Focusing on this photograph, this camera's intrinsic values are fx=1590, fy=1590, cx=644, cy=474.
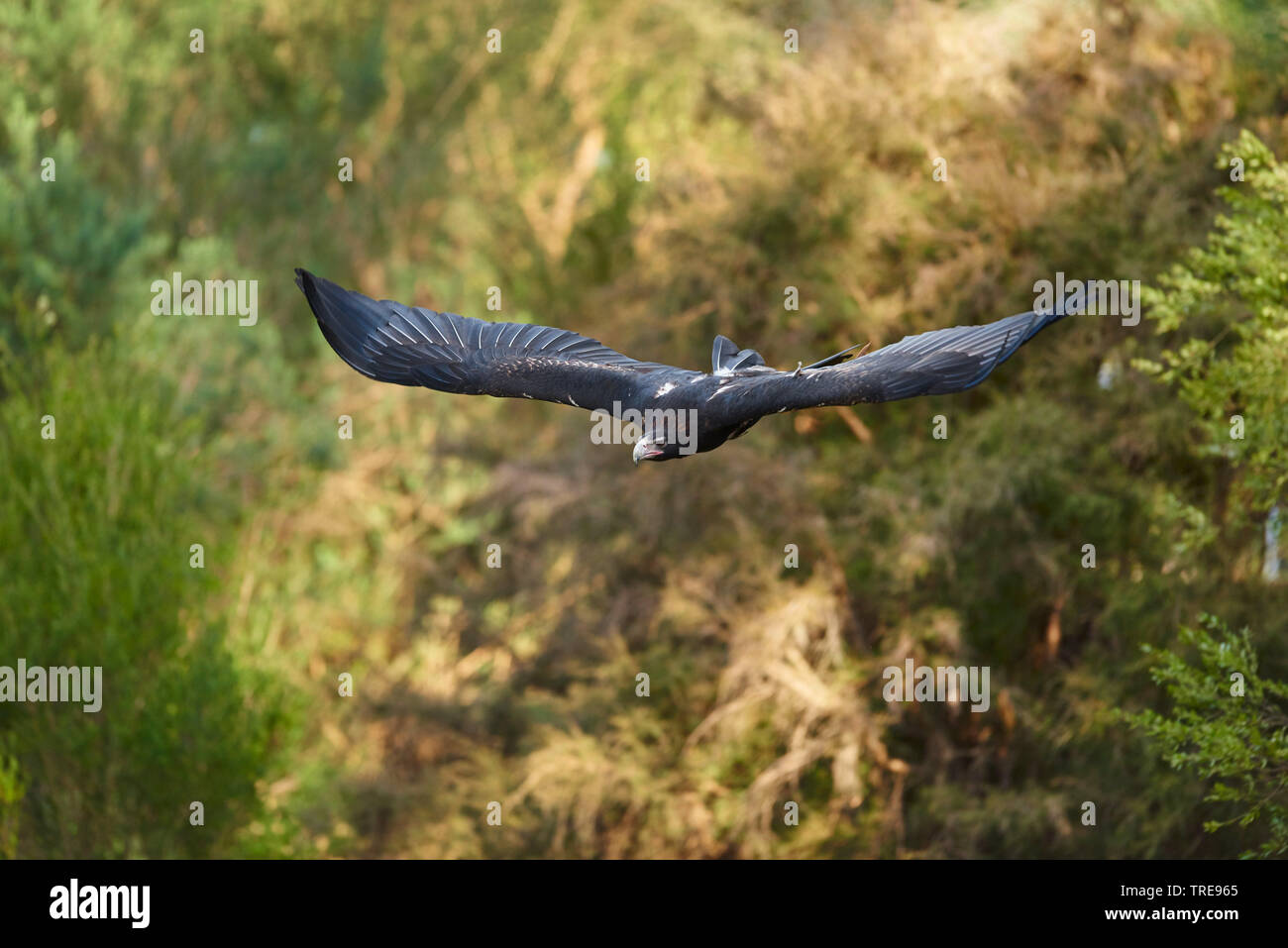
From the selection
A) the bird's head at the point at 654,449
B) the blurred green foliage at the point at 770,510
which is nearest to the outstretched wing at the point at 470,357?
the bird's head at the point at 654,449

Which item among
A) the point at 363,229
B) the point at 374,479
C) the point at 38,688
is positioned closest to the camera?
the point at 38,688

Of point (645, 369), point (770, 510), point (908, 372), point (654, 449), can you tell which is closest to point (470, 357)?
point (645, 369)

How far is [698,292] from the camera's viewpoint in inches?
958

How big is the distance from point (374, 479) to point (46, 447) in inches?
478

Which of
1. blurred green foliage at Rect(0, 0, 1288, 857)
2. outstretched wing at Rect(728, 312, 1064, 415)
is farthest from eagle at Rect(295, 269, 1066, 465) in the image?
blurred green foliage at Rect(0, 0, 1288, 857)

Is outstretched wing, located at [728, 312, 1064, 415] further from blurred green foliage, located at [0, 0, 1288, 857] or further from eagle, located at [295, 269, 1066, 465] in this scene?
blurred green foliage, located at [0, 0, 1288, 857]

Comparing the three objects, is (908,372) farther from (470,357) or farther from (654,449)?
(470,357)

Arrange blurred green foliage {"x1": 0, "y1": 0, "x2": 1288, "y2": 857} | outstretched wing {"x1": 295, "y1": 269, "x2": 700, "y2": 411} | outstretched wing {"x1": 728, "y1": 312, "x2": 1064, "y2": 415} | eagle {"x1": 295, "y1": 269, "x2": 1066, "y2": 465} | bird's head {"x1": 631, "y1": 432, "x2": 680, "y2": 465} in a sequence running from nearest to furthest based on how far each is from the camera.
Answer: outstretched wing {"x1": 728, "y1": 312, "x2": 1064, "y2": 415}, eagle {"x1": 295, "y1": 269, "x2": 1066, "y2": 465}, bird's head {"x1": 631, "y1": 432, "x2": 680, "y2": 465}, outstretched wing {"x1": 295, "y1": 269, "x2": 700, "y2": 411}, blurred green foliage {"x1": 0, "y1": 0, "x2": 1288, "y2": 857}

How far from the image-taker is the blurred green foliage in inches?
797

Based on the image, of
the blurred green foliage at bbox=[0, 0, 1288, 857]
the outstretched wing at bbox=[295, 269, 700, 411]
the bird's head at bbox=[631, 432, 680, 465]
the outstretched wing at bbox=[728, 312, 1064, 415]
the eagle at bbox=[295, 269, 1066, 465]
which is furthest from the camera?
the blurred green foliage at bbox=[0, 0, 1288, 857]

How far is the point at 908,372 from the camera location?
9.43 meters
